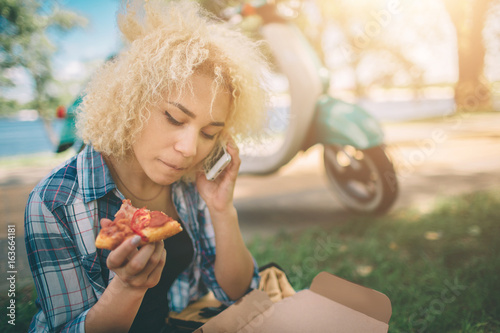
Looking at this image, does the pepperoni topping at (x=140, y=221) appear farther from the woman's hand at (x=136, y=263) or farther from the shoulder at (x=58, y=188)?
the shoulder at (x=58, y=188)

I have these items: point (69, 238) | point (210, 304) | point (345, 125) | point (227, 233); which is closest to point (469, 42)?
point (345, 125)

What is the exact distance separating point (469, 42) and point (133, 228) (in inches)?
172

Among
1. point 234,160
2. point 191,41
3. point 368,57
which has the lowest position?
point 234,160

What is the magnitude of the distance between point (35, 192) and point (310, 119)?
2217 mm

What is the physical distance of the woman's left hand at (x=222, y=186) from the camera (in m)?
1.27

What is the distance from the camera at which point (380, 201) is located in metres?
2.80

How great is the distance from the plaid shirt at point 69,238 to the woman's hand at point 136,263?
0.20 metres

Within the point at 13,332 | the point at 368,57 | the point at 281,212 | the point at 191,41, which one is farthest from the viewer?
the point at 368,57

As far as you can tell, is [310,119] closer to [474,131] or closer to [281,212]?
[281,212]

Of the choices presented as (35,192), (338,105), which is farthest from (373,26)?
(35,192)

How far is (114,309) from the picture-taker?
0.88 meters

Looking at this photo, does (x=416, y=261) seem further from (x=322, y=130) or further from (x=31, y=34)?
(x=31, y=34)

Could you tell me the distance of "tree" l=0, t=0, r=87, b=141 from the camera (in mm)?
1185

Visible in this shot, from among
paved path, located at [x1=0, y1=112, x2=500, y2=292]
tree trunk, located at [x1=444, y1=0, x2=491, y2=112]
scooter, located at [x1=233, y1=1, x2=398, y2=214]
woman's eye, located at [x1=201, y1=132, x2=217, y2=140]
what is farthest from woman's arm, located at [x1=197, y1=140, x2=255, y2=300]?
tree trunk, located at [x1=444, y1=0, x2=491, y2=112]
